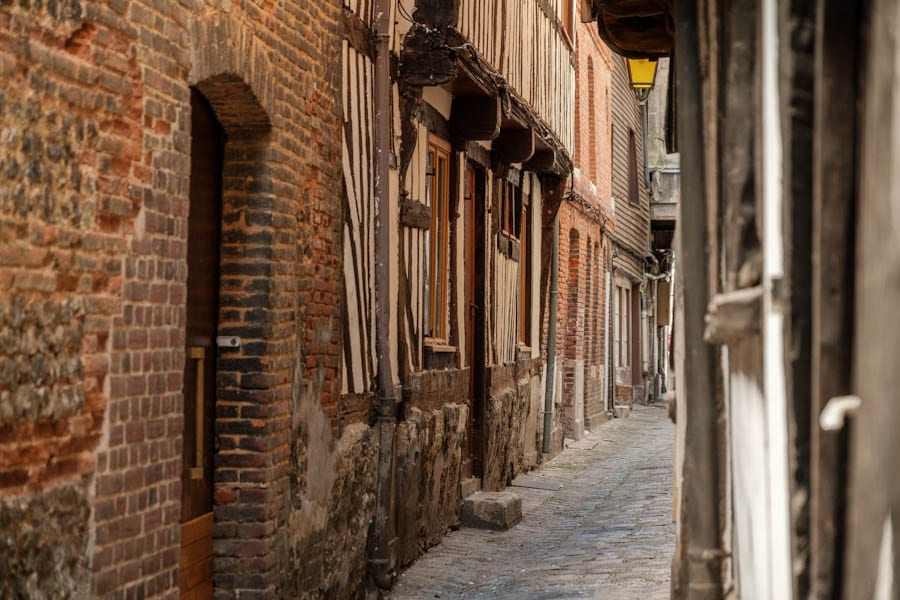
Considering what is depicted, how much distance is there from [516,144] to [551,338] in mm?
4146

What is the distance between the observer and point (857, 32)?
7.29 ft

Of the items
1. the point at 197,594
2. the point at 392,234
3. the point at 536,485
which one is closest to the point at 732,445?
the point at 197,594

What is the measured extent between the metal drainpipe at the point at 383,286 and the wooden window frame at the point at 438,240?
1728 millimetres

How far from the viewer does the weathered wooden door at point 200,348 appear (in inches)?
240

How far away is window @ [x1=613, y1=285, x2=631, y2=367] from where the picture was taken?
25.0 m

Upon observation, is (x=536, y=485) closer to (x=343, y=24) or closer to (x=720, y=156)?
(x=343, y=24)

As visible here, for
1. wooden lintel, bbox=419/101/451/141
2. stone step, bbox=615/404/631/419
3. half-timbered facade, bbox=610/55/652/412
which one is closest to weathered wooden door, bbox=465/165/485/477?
wooden lintel, bbox=419/101/451/141

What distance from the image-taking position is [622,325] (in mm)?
26031

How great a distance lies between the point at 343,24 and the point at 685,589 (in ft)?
15.3

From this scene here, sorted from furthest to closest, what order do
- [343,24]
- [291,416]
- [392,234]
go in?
[392,234] → [343,24] → [291,416]

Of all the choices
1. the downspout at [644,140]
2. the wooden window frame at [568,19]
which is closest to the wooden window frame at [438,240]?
the wooden window frame at [568,19]

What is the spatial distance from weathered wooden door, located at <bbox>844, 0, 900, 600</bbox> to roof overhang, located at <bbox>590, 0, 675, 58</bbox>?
13.1ft

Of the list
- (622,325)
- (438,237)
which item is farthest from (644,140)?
(438,237)

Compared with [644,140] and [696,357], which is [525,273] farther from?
[644,140]
